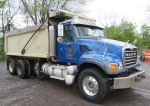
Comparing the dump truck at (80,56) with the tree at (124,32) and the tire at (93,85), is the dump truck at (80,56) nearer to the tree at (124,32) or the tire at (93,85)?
the tire at (93,85)

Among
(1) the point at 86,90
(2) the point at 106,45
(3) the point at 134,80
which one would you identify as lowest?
(1) the point at 86,90

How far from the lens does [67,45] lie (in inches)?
212

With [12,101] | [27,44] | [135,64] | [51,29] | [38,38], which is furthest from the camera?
[27,44]

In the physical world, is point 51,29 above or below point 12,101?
above

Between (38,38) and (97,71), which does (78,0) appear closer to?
(38,38)

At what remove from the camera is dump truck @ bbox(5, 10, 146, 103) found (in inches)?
164

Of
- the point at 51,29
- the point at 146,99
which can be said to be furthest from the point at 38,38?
the point at 146,99

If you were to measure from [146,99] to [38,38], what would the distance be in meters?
4.83

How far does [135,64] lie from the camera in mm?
4957

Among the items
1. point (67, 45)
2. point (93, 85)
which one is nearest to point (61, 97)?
point (93, 85)

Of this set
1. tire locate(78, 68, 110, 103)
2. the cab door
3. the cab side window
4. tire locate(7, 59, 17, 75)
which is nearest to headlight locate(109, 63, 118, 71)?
tire locate(78, 68, 110, 103)

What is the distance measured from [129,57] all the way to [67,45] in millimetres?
2176

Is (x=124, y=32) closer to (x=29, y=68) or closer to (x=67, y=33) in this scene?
(x=29, y=68)

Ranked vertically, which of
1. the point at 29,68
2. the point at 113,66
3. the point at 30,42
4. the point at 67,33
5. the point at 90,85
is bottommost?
the point at 90,85
